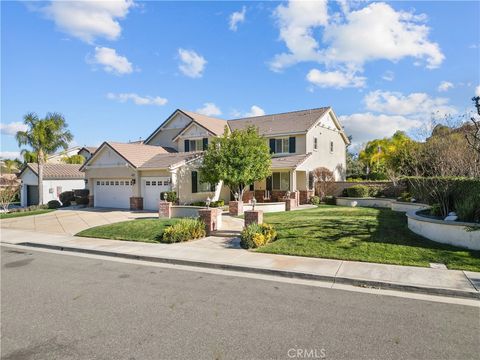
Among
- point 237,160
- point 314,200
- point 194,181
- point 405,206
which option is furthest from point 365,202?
point 194,181

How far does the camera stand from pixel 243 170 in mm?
18938

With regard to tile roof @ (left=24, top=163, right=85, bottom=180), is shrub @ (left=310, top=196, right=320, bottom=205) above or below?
below

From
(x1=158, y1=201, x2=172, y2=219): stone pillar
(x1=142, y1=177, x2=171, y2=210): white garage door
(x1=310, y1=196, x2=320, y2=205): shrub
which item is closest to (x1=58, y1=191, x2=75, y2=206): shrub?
(x1=142, y1=177, x2=171, y2=210): white garage door

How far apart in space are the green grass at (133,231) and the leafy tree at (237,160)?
485 cm

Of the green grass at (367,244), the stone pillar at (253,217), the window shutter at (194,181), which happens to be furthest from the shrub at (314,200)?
the stone pillar at (253,217)

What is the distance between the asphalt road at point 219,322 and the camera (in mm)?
4680

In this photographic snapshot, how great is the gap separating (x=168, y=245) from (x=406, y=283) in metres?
8.01

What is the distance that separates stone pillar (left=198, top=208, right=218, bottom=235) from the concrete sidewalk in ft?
2.16

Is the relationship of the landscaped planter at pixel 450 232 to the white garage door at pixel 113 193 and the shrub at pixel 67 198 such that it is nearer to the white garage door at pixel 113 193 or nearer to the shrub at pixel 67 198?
the white garage door at pixel 113 193

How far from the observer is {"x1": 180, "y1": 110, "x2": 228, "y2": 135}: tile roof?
93.3 ft

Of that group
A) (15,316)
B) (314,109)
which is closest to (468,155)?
(314,109)

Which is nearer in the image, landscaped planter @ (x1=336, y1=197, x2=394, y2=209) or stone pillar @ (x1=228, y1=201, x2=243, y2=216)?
stone pillar @ (x1=228, y1=201, x2=243, y2=216)

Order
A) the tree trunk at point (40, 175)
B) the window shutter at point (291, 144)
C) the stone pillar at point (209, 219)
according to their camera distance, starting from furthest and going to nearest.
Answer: the tree trunk at point (40, 175)
the window shutter at point (291, 144)
the stone pillar at point (209, 219)

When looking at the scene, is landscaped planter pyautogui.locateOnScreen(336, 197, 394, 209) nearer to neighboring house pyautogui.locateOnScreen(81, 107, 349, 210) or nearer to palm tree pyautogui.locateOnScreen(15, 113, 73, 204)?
neighboring house pyautogui.locateOnScreen(81, 107, 349, 210)
